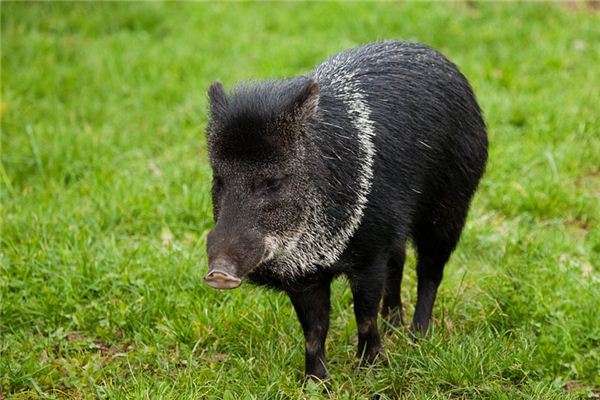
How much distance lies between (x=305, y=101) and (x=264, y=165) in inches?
12.0

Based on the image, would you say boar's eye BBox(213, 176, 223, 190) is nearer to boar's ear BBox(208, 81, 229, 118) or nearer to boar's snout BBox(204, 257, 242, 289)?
boar's ear BBox(208, 81, 229, 118)

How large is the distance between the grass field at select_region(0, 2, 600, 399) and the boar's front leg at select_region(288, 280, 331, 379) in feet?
0.30

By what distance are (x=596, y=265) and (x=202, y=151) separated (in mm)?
2936

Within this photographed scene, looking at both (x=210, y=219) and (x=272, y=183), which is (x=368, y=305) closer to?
(x=272, y=183)

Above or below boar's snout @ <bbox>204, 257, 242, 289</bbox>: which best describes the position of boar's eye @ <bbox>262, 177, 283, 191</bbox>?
above

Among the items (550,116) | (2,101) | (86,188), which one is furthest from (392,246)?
(2,101)

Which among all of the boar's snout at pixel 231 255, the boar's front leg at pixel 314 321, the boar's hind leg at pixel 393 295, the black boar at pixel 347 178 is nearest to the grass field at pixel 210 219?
the boar's front leg at pixel 314 321

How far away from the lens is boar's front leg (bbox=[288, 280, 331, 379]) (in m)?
3.88

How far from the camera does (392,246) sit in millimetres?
3936

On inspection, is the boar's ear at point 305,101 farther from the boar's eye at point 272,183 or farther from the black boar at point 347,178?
the boar's eye at point 272,183

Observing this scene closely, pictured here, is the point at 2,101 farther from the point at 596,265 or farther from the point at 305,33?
the point at 596,265

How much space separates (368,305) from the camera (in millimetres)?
3936

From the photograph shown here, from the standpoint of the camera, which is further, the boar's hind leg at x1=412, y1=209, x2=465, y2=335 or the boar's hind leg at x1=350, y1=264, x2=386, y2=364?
the boar's hind leg at x1=412, y1=209, x2=465, y2=335

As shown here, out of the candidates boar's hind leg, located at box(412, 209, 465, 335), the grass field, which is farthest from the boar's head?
boar's hind leg, located at box(412, 209, 465, 335)
